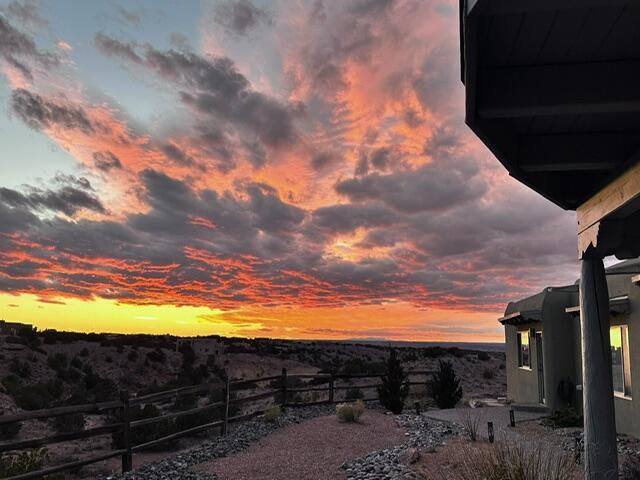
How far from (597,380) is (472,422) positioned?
841 cm

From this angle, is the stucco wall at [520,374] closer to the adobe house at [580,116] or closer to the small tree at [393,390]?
the small tree at [393,390]

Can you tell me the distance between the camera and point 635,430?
36.3 feet

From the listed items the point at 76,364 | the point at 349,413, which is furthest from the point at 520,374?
the point at 76,364

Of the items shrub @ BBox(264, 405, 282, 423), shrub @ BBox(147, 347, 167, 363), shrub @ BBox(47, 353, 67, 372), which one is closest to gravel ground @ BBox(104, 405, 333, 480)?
shrub @ BBox(264, 405, 282, 423)

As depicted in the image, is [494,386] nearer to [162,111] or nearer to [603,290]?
[162,111]

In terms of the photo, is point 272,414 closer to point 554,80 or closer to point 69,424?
point 69,424

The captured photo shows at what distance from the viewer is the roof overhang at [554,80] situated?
9.18 ft

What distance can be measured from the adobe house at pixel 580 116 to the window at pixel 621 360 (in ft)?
23.4

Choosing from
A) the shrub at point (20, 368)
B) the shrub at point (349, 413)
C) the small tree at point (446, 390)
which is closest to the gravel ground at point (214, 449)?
the shrub at point (349, 413)

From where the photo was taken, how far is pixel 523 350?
58.8 ft

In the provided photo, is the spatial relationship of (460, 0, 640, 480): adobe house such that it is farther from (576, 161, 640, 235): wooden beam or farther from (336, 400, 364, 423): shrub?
(336, 400, 364, 423): shrub

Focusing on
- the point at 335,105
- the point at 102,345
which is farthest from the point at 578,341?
the point at 102,345

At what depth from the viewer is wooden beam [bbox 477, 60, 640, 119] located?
10.8 ft

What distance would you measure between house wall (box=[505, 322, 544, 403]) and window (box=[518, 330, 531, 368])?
16 centimetres
